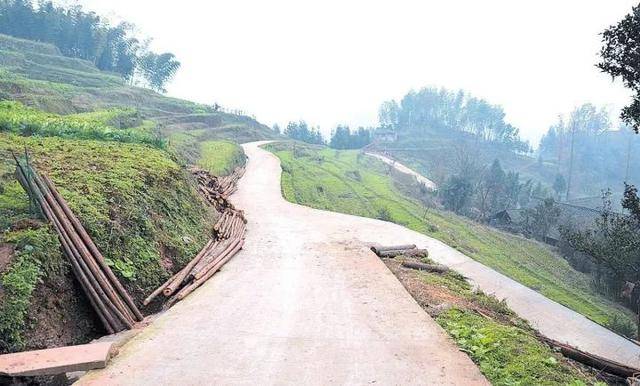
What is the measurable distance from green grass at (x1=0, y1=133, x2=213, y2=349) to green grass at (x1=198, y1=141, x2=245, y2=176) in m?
13.2

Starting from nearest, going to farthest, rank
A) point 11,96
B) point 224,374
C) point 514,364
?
point 224,374 < point 514,364 < point 11,96

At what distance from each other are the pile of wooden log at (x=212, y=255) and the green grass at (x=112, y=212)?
0.23 meters

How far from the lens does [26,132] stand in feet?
43.2

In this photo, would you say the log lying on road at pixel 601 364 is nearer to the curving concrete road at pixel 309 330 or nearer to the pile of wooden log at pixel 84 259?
the curving concrete road at pixel 309 330

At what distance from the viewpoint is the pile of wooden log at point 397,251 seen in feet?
43.5

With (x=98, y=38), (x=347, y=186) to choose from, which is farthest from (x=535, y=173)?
(x=98, y=38)

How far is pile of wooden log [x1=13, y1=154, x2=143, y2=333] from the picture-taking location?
7062 mm

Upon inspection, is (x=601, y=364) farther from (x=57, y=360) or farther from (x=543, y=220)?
(x=543, y=220)

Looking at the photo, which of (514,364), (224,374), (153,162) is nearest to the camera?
(224,374)

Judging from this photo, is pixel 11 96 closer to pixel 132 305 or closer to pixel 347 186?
pixel 132 305

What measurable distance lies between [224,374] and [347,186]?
32.3m

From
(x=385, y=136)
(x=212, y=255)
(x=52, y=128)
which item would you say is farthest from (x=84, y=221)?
(x=385, y=136)

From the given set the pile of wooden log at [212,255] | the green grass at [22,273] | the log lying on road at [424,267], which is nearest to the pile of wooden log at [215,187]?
the pile of wooden log at [212,255]

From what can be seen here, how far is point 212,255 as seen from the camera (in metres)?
11.0
